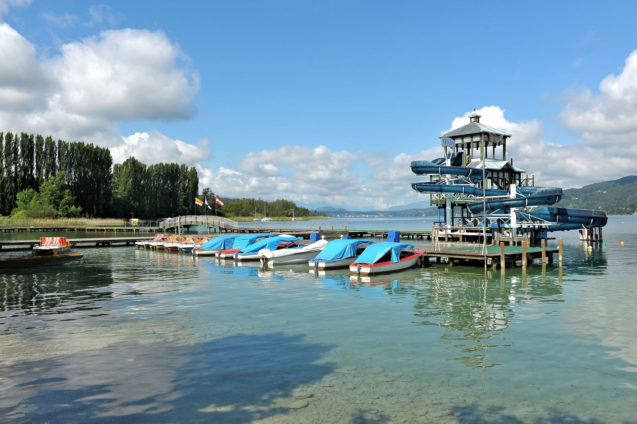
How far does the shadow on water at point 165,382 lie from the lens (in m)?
11.1

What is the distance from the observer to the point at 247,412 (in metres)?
11.1

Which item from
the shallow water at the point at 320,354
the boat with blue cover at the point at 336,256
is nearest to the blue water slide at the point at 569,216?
the shallow water at the point at 320,354

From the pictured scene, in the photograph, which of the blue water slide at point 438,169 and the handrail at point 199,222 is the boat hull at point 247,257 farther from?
the handrail at point 199,222

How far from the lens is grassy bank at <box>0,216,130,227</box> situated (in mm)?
103000

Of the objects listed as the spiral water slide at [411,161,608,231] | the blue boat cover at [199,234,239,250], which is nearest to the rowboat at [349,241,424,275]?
the blue boat cover at [199,234,239,250]

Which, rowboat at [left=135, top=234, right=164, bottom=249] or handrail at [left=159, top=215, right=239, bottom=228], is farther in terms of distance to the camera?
handrail at [left=159, top=215, right=239, bottom=228]

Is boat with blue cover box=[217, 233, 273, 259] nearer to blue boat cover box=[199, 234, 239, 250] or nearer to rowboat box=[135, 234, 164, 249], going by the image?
blue boat cover box=[199, 234, 239, 250]

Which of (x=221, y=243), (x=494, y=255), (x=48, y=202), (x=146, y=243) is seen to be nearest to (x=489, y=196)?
(x=494, y=255)

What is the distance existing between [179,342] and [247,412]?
7.24 metres

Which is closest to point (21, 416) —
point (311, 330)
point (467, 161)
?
point (311, 330)

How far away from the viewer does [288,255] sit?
45.1 metres

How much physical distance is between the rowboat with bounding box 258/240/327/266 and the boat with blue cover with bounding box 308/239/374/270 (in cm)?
466

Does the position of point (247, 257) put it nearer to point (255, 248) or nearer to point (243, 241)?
point (255, 248)

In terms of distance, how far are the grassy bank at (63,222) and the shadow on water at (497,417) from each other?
11798 cm
